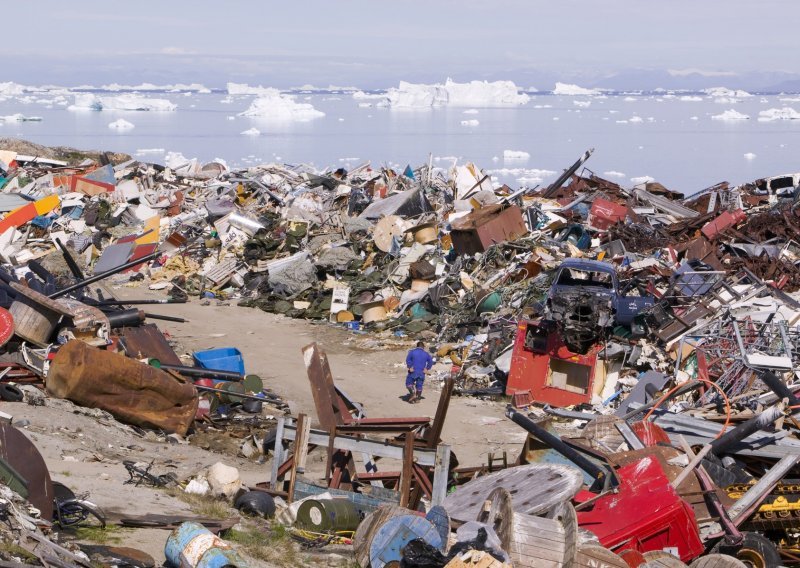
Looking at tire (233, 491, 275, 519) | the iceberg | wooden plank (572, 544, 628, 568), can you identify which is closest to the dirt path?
tire (233, 491, 275, 519)

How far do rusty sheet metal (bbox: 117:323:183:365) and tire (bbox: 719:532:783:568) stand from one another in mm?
7904

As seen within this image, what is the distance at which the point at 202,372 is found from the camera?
1252cm

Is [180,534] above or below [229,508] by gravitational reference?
above

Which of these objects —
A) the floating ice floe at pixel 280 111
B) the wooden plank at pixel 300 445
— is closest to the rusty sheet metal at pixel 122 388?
the wooden plank at pixel 300 445

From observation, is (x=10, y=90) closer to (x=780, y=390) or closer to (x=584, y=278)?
(x=584, y=278)

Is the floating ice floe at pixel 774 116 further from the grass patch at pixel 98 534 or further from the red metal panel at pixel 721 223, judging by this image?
the grass patch at pixel 98 534

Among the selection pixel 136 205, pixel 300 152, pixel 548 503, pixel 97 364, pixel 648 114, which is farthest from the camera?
pixel 648 114

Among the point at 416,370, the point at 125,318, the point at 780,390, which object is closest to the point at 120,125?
the point at 125,318

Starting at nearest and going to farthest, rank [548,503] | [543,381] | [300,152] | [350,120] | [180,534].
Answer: [180,534]
[548,503]
[543,381]
[300,152]
[350,120]

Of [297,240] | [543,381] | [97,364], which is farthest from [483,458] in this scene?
[297,240]

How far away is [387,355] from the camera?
53.1 feet

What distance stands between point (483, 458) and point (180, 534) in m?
5.48

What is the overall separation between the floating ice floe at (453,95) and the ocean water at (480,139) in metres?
2.15

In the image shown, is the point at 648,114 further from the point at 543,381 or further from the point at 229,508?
the point at 229,508
